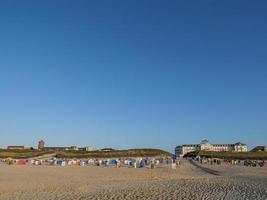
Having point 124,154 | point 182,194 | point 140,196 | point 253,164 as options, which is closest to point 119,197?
point 140,196

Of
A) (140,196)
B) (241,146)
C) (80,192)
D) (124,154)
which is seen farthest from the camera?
(241,146)

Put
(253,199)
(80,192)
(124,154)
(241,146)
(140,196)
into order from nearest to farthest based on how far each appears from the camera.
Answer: (253,199) < (140,196) < (80,192) < (124,154) < (241,146)

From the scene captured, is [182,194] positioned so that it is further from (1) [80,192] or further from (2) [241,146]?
(2) [241,146]

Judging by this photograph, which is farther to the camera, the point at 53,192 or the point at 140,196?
the point at 53,192

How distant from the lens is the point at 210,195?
1493 centimetres

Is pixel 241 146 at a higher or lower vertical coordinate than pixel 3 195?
higher

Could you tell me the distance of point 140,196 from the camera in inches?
576

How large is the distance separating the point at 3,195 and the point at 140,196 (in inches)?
236

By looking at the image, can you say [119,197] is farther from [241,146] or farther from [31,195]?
[241,146]

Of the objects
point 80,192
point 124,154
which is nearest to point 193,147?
point 124,154

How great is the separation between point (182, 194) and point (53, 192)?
19.5 feet

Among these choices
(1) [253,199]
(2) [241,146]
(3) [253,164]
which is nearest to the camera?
(1) [253,199]

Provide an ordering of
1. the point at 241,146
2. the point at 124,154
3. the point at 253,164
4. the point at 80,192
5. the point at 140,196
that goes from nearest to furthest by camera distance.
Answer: the point at 140,196, the point at 80,192, the point at 253,164, the point at 124,154, the point at 241,146

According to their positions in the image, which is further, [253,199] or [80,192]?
[80,192]
